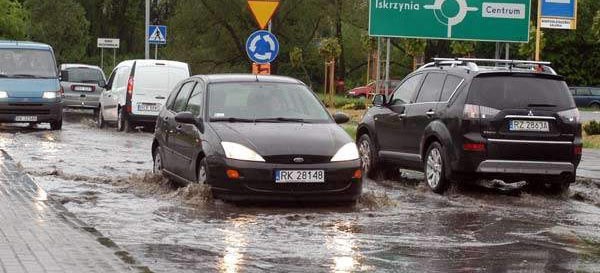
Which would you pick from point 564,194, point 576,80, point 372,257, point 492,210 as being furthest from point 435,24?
point 576,80

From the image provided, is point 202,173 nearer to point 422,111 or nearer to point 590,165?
point 422,111

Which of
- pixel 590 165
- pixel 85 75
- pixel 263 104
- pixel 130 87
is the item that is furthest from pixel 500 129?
pixel 85 75

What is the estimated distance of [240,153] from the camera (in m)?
11.1

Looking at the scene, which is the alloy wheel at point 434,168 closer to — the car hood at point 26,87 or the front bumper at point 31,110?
the front bumper at point 31,110

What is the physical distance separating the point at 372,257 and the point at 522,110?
5.17m

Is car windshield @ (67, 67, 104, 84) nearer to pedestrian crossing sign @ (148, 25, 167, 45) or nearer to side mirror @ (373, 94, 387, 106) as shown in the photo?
pedestrian crossing sign @ (148, 25, 167, 45)

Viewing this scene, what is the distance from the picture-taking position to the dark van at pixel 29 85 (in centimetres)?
2400

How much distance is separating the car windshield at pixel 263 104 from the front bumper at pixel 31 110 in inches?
494

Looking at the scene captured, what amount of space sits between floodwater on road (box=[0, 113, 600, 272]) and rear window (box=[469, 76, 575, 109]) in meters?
1.14

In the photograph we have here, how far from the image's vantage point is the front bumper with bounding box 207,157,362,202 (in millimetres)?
10953

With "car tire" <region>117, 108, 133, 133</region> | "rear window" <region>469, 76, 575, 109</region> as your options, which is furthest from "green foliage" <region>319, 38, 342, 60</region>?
"rear window" <region>469, 76, 575, 109</region>

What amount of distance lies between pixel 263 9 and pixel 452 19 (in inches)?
357

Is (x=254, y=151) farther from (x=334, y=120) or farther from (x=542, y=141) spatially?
(x=542, y=141)

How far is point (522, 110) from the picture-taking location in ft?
42.2
